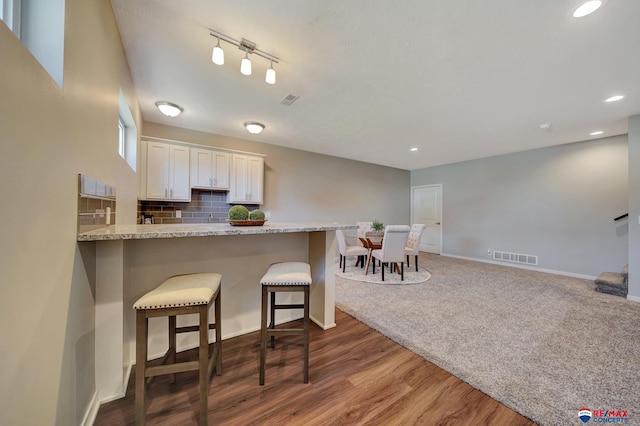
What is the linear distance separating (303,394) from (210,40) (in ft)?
8.96

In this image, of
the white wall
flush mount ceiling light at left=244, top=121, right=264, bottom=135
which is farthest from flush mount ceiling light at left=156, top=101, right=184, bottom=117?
the white wall

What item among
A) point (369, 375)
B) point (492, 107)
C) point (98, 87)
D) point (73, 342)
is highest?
point (492, 107)

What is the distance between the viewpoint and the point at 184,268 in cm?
173

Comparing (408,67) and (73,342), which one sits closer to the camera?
(73,342)

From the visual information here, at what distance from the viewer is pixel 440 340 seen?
2.02m

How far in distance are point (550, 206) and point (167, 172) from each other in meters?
6.98

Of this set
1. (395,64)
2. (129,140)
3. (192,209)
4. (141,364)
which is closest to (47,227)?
(141,364)

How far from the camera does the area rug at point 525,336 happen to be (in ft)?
4.68

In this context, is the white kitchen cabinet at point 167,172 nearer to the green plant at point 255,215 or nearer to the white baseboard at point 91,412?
the green plant at point 255,215

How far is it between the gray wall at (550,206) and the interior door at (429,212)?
39cm

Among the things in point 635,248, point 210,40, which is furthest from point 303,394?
point 635,248

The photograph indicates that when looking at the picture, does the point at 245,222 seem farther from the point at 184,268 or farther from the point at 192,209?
the point at 192,209

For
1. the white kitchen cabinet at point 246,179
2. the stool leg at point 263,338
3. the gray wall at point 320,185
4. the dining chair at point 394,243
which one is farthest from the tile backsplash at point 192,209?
the stool leg at point 263,338

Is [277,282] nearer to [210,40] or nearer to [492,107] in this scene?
[210,40]
